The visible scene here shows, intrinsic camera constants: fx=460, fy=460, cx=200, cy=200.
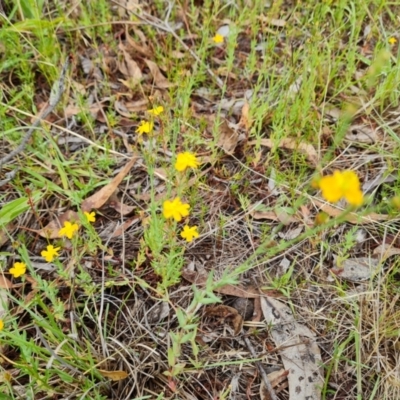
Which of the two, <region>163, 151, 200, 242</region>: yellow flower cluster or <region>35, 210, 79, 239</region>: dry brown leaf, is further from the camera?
<region>35, 210, 79, 239</region>: dry brown leaf

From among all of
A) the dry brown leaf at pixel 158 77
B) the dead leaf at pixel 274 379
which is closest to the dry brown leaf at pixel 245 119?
the dry brown leaf at pixel 158 77

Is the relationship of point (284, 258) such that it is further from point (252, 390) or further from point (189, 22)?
point (189, 22)

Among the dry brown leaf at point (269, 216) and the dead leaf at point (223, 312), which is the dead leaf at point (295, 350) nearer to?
the dead leaf at point (223, 312)

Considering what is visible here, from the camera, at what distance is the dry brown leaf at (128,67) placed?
219cm

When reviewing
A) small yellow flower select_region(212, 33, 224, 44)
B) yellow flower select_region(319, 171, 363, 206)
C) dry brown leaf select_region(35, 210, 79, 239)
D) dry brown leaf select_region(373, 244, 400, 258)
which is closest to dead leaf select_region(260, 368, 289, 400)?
dry brown leaf select_region(373, 244, 400, 258)

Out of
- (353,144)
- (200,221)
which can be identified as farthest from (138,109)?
(353,144)

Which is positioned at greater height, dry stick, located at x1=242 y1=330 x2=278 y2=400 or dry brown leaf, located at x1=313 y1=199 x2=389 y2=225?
dry brown leaf, located at x1=313 y1=199 x2=389 y2=225

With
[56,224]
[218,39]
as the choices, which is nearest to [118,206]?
[56,224]

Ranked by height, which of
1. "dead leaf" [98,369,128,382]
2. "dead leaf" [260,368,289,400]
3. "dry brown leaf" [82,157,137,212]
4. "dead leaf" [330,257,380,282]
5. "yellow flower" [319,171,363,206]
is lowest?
"dead leaf" [260,368,289,400]

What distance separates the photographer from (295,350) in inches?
58.2

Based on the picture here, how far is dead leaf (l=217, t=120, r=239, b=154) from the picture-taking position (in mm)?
1923

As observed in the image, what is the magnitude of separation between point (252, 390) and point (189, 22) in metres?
1.80

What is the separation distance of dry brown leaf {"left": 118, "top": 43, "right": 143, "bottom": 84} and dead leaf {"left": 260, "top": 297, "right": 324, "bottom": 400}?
123cm

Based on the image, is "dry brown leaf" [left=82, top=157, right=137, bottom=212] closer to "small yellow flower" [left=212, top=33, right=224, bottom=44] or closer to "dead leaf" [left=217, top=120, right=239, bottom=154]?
"dead leaf" [left=217, top=120, right=239, bottom=154]
